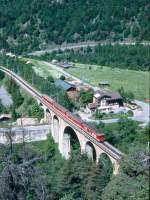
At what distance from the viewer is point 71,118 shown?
25688mm

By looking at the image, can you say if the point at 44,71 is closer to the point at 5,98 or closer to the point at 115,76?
the point at 115,76

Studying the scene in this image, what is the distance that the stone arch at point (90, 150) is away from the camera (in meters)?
22.5

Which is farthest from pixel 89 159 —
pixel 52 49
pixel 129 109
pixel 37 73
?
pixel 52 49

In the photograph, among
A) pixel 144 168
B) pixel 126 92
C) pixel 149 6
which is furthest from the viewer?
pixel 149 6

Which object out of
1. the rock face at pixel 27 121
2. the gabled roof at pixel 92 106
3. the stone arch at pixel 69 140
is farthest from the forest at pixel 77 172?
the gabled roof at pixel 92 106

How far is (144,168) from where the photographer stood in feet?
40.7

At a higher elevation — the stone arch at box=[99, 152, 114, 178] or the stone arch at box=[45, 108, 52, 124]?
the stone arch at box=[99, 152, 114, 178]

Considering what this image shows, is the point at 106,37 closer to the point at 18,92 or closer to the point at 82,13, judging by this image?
the point at 82,13

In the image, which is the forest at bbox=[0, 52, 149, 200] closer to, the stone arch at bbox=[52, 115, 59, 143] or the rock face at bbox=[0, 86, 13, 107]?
the stone arch at bbox=[52, 115, 59, 143]

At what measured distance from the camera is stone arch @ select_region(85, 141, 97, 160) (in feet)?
73.7

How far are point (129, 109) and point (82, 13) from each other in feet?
119

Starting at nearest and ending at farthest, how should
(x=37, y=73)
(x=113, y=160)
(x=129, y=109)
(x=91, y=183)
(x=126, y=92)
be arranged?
1. (x=91, y=183)
2. (x=113, y=160)
3. (x=129, y=109)
4. (x=126, y=92)
5. (x=37, y=73)

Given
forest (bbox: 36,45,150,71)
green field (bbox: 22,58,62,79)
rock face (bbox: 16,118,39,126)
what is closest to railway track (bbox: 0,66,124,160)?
rock face (bbox: 16,118,39,126)

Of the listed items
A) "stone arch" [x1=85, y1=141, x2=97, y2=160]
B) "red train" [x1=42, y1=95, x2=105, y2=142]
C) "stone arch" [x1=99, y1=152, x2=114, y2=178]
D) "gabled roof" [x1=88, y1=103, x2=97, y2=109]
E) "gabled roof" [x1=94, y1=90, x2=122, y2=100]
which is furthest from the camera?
"gabled roof" [x1=94, y1=90, x2=122, y2=100]
